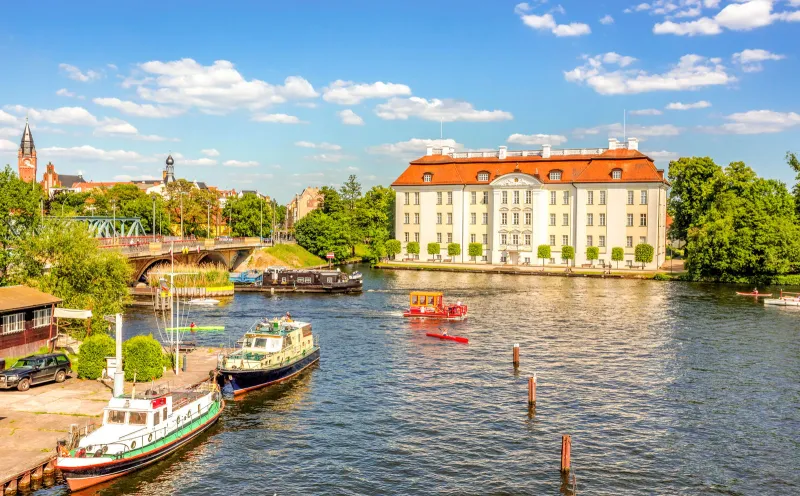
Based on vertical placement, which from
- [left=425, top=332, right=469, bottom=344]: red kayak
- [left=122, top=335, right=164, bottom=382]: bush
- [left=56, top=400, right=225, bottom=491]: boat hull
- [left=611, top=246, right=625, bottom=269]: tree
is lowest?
[left=56, top=400, right=225, bottom=491]: boat hull

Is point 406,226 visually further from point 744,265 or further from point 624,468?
point 624,468

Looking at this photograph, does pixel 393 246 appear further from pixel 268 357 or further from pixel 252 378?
pixel 252 378

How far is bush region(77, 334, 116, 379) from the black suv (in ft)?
3.26

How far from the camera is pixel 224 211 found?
169m

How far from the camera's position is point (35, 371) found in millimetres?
41719

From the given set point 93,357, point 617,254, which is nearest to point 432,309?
point 93,357

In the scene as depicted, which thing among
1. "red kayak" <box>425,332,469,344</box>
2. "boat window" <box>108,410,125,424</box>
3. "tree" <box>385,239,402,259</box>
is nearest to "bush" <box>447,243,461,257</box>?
"tree" <box>385,239,402,259</box>

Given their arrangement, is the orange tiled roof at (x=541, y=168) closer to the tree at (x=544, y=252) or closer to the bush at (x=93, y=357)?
the tree at (x=544, y=252)

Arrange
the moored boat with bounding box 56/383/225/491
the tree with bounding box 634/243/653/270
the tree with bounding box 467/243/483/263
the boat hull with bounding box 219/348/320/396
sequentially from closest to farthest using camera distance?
1. the moored boat with bounding box 56/383/225/491
2. the boat hull with bounding box 219/348/320/396
3. the tree with bounding box 634/243/653/270
4. the tree with bounding box 467/243/483/263

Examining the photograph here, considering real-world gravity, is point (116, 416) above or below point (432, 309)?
below

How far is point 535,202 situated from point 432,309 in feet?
205

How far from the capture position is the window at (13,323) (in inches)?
1810

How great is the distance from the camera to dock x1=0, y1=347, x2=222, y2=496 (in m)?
29.8

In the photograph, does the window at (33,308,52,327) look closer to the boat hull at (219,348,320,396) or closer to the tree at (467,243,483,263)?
the boat hull at (219,348,320,396)
